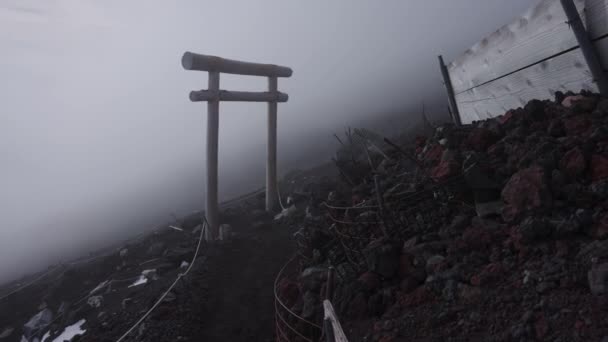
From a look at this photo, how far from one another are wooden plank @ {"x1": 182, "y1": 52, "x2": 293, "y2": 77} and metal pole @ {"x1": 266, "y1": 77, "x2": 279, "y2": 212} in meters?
0.29

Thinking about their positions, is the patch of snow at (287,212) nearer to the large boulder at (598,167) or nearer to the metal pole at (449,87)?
the metal pole at (449,87)

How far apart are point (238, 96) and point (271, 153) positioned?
1.78 m

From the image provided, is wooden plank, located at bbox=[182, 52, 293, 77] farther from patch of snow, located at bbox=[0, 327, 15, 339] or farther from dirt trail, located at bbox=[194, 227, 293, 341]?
patch of snow, located at bbox=[0, 327, 15, 339]

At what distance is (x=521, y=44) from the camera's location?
299 centimetres

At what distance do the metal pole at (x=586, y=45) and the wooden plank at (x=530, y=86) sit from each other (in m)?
0.09

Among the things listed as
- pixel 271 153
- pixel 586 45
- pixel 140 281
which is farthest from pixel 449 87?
pixel 140 281

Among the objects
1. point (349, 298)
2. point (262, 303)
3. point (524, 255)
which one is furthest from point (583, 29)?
point (262, 303)

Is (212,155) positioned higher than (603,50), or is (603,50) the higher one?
(212,155)

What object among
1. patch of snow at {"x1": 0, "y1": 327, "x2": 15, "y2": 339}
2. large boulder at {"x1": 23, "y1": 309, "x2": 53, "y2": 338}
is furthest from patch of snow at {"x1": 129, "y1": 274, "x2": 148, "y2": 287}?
patch of snow at {"x1": 0, "y1": 327, "x2": 15, "y2": 339}

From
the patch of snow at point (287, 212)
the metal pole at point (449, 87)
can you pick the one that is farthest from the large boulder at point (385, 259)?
the patch of snow at point (287, 212)

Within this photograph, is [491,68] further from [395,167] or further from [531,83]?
[395,167]

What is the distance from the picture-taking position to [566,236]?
6.22ft

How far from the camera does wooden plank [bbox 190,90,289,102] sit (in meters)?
6.85

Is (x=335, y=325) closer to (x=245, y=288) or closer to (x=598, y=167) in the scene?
(x=598, y=167)
